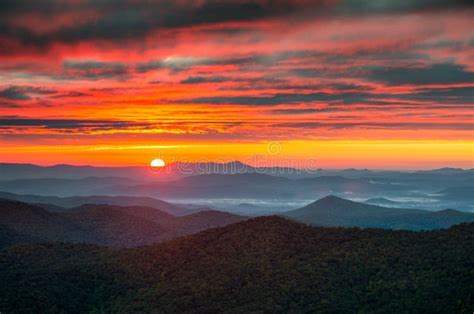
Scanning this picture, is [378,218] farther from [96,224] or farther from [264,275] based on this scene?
[264,275]

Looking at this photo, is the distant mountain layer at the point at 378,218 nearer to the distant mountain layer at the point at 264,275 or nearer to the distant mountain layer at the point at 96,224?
the distant mountain layer at the point at 96,224

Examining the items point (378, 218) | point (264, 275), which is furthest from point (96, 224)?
point (378, 218)

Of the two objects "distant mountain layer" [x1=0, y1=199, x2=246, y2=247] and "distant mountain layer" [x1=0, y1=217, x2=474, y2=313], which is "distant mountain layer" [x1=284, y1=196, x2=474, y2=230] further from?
"distant mountain layer" [x1=0, y1=217, x2=474, y2=313]

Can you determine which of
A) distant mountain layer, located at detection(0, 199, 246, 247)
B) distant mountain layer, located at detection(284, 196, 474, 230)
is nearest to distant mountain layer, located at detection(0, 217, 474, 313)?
distant mountain layer, located at detection(0, 199, 246, 247)

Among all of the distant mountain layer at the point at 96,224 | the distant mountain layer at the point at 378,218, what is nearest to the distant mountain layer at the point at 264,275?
the distant mountain layer at the point at 96,224

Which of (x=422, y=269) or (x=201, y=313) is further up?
(x=422, y=269)

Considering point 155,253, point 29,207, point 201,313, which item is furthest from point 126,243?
point 201,313

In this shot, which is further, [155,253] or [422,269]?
[155,253]

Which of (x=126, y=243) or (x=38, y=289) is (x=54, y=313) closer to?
(x=38, y=289)
